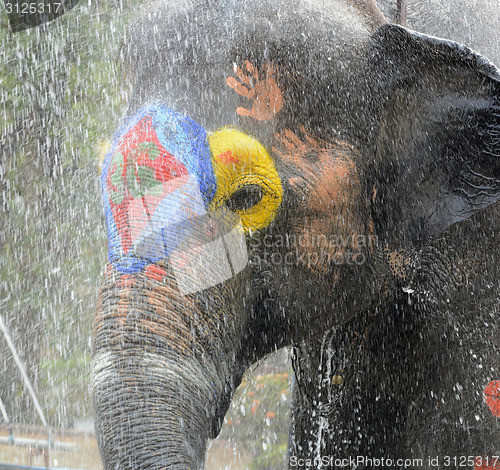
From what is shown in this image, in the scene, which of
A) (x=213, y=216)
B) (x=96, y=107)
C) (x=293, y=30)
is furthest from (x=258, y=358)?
(x=96, y=107)

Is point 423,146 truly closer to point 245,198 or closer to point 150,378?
point 245,198

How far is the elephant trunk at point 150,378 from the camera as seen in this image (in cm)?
129

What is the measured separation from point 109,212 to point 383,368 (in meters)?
0.97

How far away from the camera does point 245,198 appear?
1.57m

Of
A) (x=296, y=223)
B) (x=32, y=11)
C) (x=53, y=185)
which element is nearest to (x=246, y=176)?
(x=296, y=223)

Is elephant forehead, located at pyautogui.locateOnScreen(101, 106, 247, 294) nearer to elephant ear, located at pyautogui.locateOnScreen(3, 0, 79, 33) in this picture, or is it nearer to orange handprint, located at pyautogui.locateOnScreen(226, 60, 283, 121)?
orange handprint, located at pyautogui.locateOnScreen(226, 60, 283, 121)

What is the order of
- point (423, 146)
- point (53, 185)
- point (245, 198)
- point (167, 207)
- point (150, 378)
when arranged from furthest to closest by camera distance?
point (53, 185) → point (423, 146) → point (245, 198) → point (167, 207) → point (150, 378)

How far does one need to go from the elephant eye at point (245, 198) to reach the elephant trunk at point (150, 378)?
0.24 m

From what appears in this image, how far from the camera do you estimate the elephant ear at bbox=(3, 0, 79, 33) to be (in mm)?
3971

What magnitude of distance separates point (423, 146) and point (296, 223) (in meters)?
0.38

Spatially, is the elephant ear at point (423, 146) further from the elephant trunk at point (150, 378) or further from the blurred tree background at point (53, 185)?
the blurred tree background at point (53, 185)

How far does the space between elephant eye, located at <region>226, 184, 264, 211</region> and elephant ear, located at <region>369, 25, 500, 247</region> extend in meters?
0.32

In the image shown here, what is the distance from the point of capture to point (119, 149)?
1.52m

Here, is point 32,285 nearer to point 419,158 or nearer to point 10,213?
point 10,213
